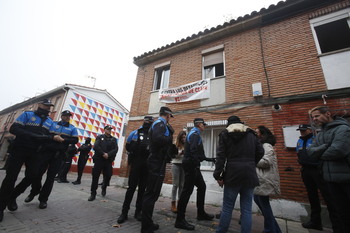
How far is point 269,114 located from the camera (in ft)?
16.8

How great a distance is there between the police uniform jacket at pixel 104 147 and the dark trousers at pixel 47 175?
1252 millimetres

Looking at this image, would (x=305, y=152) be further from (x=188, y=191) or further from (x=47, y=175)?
(x=47, y=175)

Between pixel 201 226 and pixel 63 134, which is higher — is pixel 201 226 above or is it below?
below

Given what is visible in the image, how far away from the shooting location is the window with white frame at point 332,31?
5086 mm

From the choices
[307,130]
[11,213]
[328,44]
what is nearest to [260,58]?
[328,44]

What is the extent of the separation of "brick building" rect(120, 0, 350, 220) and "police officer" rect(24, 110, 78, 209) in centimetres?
356

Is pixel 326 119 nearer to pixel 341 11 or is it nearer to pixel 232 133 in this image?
pixel 232 133

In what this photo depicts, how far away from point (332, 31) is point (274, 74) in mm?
2276

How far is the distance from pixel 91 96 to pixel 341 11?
51.4ft

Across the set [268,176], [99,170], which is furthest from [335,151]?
[99,170]

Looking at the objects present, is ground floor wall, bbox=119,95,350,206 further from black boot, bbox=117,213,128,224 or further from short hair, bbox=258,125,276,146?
black boot, bbox=117,213,128,224

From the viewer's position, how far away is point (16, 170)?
2943 millimetres

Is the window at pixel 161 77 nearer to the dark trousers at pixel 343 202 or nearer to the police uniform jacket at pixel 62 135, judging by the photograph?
the police uniform jacket at pixel 62 135

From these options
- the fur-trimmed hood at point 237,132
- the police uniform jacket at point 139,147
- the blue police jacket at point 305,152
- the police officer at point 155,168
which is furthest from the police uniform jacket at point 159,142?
the blue police jacket at point 305,152
